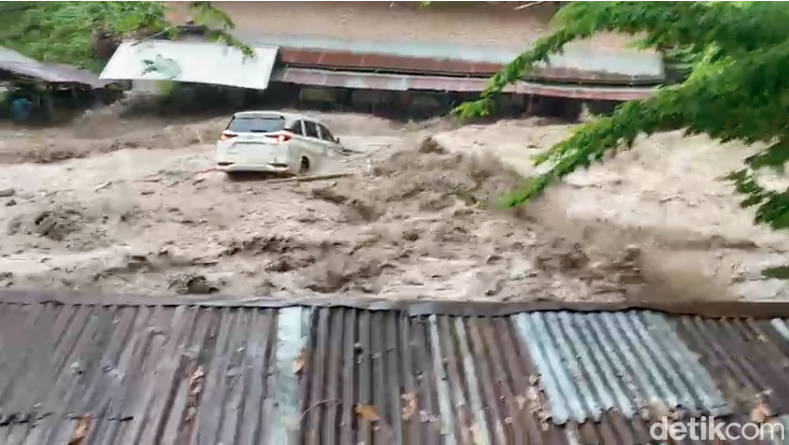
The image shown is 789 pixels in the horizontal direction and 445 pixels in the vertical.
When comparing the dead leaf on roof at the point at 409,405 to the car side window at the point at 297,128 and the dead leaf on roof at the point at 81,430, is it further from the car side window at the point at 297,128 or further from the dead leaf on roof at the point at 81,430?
the car side window at the point at 297,128

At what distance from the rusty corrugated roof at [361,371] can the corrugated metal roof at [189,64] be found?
7291mm

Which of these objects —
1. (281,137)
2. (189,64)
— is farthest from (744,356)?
(189,64)

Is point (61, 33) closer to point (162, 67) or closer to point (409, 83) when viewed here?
point (162, 67)

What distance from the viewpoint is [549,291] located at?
18.3 ft

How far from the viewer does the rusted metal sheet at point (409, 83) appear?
10750 mm

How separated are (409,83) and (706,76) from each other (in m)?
7.68

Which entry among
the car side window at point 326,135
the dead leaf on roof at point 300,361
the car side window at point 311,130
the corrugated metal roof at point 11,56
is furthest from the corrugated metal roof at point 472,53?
the dead leaf on roof at point 300,361

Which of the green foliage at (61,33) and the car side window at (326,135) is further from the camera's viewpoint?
the green foliage at (61,33)

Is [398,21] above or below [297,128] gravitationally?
above

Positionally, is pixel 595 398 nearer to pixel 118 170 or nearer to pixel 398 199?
pixel 398 199

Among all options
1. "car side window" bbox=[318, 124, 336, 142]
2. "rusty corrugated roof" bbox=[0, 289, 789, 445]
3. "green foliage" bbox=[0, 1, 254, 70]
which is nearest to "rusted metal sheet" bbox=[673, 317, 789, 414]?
"rusty corrugated roof" bbox=[0, 289, 789, 445]

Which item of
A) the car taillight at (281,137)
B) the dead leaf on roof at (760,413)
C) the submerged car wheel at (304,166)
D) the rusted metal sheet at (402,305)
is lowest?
the submerged car wheel at (304,166)

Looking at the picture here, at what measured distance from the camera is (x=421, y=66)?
11172mm

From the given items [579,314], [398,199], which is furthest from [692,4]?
[398,199]
